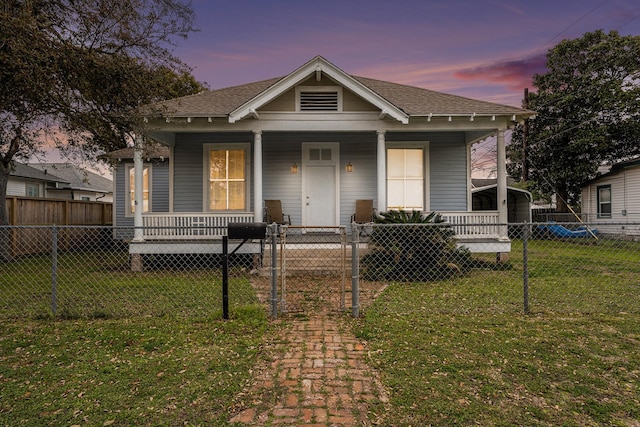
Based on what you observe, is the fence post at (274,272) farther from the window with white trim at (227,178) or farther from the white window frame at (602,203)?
the white window frame at (602,203)

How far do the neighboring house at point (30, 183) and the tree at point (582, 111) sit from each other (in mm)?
28838

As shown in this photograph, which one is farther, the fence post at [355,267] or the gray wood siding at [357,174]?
the gray wood siding at [357,174]

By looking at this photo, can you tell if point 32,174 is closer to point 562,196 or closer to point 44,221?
point 44,221

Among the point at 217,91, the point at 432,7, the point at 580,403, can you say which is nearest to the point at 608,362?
the point at 580,403

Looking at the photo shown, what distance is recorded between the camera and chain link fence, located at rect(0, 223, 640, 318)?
5203 millimetres

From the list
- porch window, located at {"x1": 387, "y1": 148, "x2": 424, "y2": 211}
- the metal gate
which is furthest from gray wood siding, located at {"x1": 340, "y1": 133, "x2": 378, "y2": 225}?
the metal gate

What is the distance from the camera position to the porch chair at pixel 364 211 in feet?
→ 34.8

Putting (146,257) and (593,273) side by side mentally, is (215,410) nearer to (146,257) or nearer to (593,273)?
(146,257)

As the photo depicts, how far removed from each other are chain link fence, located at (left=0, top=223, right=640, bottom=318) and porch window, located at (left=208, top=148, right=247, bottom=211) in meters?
1.78

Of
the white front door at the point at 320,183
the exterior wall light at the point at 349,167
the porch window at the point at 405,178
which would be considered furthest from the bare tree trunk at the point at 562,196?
the white front door at the point at 320,183

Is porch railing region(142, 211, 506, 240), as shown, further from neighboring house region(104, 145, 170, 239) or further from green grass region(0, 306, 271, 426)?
neighboring house region(104, 145, 170, 239)

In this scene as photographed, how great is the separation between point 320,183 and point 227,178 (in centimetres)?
282

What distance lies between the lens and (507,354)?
11.9 feet

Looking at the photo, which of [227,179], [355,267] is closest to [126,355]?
[355,267]
